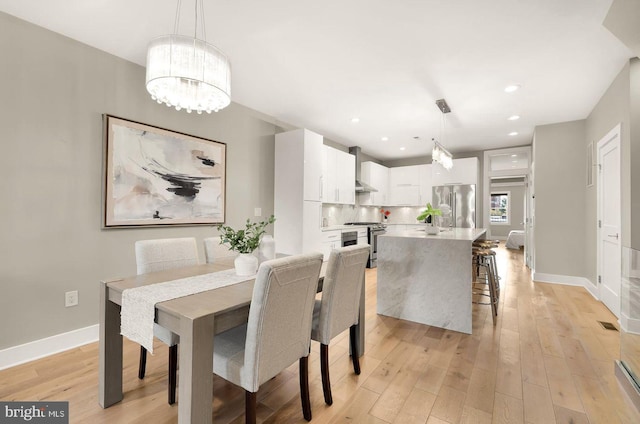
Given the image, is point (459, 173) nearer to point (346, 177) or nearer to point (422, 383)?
point (346, 177)

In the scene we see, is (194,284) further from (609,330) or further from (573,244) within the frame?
(573,244)

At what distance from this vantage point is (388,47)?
253 centimetres

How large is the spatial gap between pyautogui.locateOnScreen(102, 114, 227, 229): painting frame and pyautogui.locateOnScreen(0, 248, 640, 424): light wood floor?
1256 mm

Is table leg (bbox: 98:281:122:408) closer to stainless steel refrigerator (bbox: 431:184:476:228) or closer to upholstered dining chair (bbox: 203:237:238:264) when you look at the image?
upholstered dining chair (bbox: 203:237:238:264)

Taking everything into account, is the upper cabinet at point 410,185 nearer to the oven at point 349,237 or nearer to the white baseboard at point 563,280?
the oven at point 349,237

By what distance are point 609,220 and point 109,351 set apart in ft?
16.6

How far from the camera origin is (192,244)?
2.37 metres

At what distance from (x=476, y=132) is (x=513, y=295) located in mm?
2831

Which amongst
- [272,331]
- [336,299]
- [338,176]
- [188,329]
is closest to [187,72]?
[188,329]

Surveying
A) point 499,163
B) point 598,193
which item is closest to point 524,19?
point 598,193

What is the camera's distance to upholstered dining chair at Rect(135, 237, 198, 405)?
1713 mm

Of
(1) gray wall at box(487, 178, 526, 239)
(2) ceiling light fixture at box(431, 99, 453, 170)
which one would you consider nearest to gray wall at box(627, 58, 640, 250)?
(2) ceiling light fixture at box(431, 99, 453, 170)

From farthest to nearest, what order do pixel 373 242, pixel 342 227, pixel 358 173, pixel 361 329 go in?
1. pixel 358 173
2. pixel 373 242
3. pixel 342 227
4. pixel 361 329

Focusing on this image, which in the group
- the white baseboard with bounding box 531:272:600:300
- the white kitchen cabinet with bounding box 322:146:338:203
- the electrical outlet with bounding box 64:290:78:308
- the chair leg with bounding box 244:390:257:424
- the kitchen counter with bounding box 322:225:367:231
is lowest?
the white baseboard with bounding box 531:272:600:300
